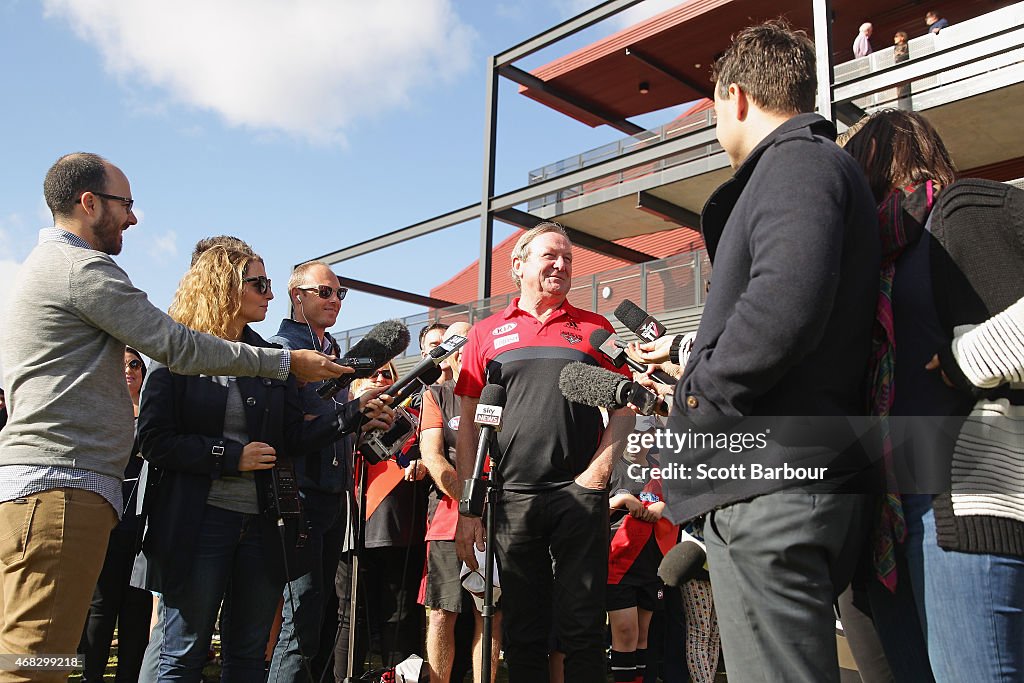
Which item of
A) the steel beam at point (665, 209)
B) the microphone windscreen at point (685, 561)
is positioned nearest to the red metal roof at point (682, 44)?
the steel beam at point (665, 209)

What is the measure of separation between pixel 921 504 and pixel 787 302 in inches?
21.3

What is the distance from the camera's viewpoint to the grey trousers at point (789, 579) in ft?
5.70

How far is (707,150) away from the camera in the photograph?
17.6 m

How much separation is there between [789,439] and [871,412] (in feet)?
0.74

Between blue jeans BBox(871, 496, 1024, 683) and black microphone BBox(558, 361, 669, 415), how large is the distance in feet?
2.64

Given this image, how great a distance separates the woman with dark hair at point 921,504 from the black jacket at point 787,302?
0.07m

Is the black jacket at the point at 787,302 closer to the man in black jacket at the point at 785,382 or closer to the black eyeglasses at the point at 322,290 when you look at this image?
the man in black jacket at the point at 785,382

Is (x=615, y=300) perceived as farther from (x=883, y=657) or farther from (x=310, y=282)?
(x=883, y=657)

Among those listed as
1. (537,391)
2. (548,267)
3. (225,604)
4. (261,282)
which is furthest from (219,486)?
(548,267)

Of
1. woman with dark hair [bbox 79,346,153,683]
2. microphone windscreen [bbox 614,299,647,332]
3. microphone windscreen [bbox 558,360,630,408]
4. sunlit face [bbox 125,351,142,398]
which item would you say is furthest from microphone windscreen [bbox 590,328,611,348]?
sunlit face [bbox 125,351,142,398]

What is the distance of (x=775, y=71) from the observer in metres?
2.08

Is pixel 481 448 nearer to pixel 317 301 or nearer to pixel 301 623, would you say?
pixel 301 623

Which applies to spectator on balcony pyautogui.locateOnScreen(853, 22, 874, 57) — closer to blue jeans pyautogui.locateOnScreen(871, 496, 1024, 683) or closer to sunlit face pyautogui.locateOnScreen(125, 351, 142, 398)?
sunlit face pyautogui.locateOnScreen(125, 351, 142, 398)

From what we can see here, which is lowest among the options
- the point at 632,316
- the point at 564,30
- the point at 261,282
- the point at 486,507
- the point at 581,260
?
the point at 486,507
